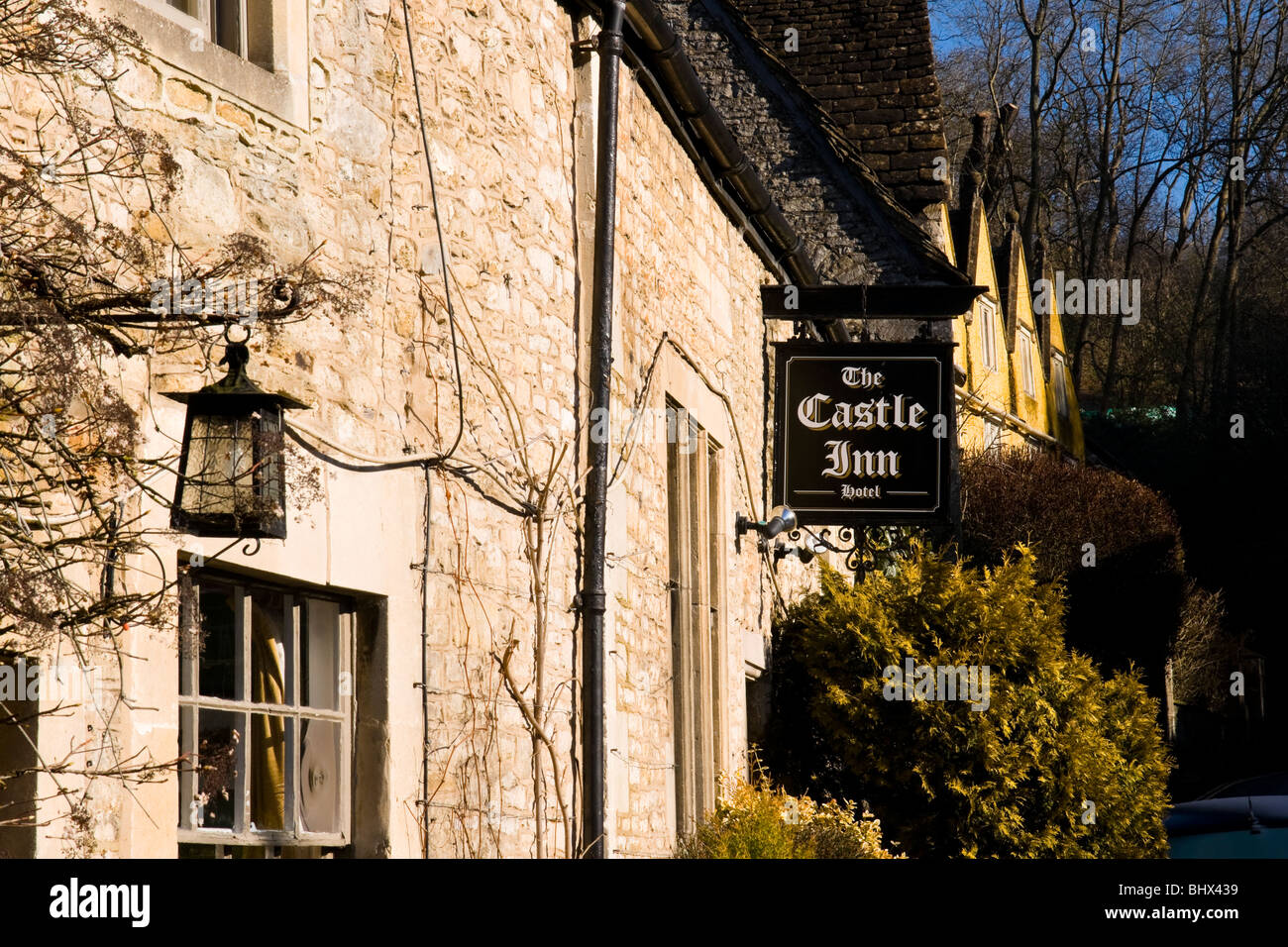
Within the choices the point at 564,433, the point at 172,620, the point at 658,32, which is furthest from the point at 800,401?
the point at 172,620

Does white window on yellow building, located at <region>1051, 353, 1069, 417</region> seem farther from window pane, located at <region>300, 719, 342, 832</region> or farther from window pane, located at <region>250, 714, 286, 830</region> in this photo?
window pane, located at <region>250, 714, 286, 830</region>

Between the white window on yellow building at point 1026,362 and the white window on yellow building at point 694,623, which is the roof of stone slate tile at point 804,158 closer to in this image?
the white window on yellow building at point 694,623

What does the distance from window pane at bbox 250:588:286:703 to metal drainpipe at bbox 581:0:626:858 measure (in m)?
1.64

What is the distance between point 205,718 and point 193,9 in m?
2.09

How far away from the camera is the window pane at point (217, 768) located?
168 inches

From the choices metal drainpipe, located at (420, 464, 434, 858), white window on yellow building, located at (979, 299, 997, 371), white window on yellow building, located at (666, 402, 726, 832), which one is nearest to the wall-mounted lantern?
metal drainpipe, located at (420, 464, 434, 858)

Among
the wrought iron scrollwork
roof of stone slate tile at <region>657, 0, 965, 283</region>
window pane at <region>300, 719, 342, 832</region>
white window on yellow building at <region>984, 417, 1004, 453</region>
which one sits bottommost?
window pane at <region>300, 719, 342, 832</region>

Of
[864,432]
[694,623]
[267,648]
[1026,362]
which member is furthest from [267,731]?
[1026,362]

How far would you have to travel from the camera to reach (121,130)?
13.0 feet

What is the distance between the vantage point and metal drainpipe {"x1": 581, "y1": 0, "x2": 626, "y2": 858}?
5.97 m

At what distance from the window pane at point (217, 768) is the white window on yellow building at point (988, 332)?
2147 cm

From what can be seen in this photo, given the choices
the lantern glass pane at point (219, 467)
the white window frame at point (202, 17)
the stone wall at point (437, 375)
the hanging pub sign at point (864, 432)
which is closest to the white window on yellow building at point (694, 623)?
the stone wall at point (437, 375)

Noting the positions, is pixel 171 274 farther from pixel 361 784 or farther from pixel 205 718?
pixel 361 784
